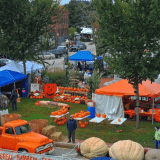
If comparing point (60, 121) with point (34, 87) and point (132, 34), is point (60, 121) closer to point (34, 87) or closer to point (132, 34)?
point (132, 34)

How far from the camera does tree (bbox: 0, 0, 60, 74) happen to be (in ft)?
87.4

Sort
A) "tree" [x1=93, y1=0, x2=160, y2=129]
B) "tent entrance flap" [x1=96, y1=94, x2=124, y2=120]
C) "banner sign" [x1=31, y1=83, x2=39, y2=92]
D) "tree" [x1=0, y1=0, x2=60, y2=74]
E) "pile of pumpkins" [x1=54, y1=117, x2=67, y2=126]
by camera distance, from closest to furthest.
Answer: "tree" [x1=93, y1=0, x2=160, y2=129] → "pile of pumpkins" [x1=54, y1=117, x2=67, y2=126] → "tent entrance flap" [x1=96, y1=94, x2=124, y2=120] → "tree" [x1=0, y1=0, x2=60, y2=74] → "banner sign" [x1=31, y1=83, x2=39, y2=92]

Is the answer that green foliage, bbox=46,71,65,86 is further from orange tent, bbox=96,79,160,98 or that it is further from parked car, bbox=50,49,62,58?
parked car, bbox=50,49,62,58

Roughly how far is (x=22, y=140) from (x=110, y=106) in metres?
7.98

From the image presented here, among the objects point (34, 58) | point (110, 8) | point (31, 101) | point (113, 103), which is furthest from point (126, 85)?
point (34, 58)

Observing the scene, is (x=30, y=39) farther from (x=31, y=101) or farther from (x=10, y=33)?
→ (x=31, y=101)

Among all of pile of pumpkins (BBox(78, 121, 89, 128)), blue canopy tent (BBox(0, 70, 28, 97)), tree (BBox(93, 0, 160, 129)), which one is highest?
tree (BBox(93, 0, 160, 129))

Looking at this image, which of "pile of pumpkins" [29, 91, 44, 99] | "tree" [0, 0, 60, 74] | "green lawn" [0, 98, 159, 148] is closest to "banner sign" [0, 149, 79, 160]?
"green lawn" [0, 98, 159, 148]

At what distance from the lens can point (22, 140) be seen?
500 inches

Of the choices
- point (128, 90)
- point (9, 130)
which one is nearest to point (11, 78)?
point (128, 90)

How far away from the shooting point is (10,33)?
89.4ft

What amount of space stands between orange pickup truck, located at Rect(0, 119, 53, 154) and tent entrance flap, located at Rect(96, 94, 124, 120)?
6980 millimetres

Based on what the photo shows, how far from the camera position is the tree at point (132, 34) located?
51.6ft

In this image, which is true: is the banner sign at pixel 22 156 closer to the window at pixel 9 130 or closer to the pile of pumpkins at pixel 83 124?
the window at pixel 9 130
